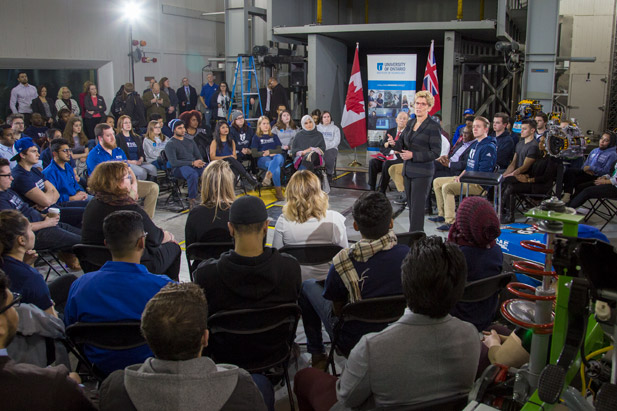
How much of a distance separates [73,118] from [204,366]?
7.69m

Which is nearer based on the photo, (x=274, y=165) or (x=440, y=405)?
(x=440, y=405)

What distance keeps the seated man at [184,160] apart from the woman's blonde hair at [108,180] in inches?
132

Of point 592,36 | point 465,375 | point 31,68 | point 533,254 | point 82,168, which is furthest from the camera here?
point 592,36

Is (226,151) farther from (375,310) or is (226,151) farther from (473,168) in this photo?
(375,310)

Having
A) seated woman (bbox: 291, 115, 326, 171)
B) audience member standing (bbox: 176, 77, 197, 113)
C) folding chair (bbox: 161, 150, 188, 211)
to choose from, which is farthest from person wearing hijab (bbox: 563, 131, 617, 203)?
audience member standing (bbox: 176, 77, 197, 113)

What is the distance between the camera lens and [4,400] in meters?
1.72

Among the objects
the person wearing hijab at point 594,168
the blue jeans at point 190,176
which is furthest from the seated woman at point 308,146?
the person wearing hijab at point 594,168

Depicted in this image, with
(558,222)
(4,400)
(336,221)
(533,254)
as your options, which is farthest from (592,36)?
(4,400)

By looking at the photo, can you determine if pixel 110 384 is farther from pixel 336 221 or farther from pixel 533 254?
pixel 533 254

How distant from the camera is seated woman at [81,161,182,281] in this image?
3873mm

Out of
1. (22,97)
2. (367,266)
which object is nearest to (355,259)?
(367,266)

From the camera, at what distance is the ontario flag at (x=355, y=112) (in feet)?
33.6

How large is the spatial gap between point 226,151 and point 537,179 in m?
4.37

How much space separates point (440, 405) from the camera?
1804 millimetres
